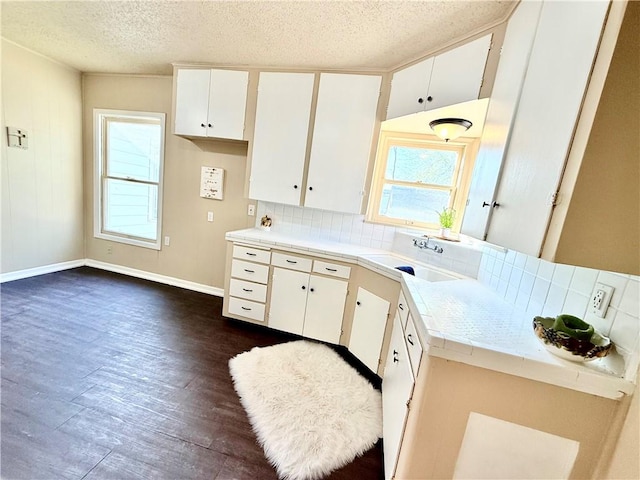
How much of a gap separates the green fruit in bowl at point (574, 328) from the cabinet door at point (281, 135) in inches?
79.7

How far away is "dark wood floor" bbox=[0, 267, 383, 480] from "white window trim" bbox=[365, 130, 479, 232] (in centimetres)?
153

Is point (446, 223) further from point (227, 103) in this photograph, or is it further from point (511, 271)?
point (227, 103)

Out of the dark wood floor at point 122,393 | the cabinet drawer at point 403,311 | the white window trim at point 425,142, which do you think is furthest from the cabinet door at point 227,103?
the cabinet drawer at point 403,311

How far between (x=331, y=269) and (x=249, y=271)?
31.6 inches

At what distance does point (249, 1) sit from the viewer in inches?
63.4

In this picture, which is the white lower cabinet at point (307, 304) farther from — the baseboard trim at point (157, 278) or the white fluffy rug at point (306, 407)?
the baseboard trim at point (157, 278)

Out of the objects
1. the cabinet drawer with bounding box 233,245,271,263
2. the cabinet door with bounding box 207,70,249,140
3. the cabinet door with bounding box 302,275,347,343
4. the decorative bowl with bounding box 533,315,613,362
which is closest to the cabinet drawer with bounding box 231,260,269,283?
the cabinet drawer with bounding box 233,245,271,263

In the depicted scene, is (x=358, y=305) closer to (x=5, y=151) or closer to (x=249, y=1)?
(x=249, y=1)

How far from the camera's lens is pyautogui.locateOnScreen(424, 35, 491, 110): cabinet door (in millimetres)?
1594

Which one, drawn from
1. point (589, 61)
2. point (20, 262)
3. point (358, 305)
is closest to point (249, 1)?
point (589, 61)

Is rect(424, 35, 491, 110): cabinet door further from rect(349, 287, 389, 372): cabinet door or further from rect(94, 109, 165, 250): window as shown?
rect(94, 109, 165, 250): window

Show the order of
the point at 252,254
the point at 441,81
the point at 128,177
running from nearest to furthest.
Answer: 1. the point at 441,81
2. the point at 252,254
3. the point at 128,177

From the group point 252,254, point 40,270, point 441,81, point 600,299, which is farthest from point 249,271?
point 40,270

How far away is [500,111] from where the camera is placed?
1.31 meters
